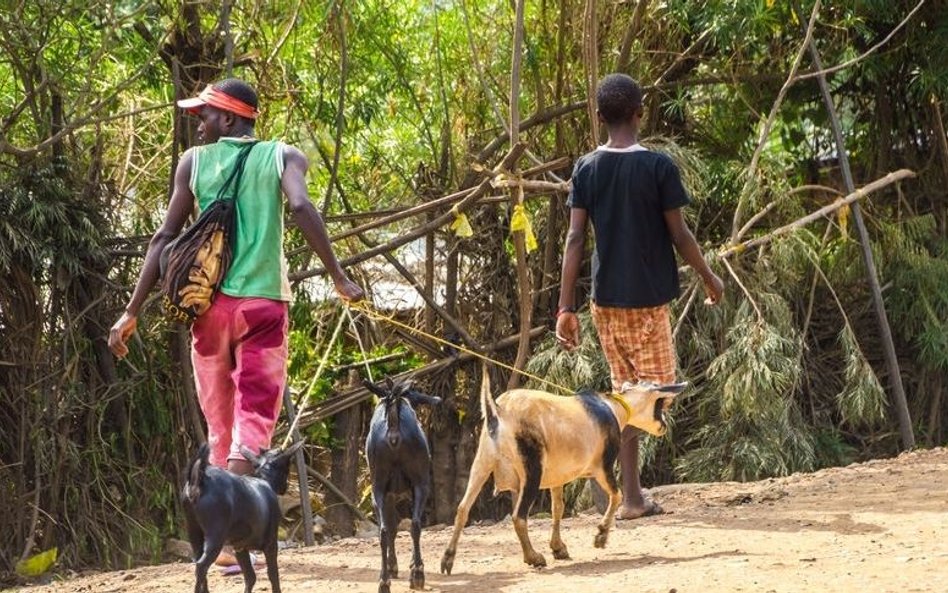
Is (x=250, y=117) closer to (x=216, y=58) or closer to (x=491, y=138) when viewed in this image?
(x=216, y=58)

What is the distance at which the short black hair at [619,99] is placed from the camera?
22.2 ft

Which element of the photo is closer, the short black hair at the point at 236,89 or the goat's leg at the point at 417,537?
the goat's leg at the point at 417,537

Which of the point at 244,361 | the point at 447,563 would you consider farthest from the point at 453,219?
the point at 244,361

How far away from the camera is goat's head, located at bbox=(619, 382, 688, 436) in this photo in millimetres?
6809

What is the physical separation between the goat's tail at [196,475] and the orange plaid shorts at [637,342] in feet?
7.96

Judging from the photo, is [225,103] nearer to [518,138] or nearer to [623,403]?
[623,403]

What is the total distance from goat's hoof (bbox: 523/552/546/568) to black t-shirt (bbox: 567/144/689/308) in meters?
1.18

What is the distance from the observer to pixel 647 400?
270 inches

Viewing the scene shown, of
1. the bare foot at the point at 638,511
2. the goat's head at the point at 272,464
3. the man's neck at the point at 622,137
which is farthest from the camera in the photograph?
the bare foot at the point at 638,511

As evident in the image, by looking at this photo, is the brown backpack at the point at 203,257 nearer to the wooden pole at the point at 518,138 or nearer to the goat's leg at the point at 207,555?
the goat's leg at the point at 207,555

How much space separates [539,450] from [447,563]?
56cm

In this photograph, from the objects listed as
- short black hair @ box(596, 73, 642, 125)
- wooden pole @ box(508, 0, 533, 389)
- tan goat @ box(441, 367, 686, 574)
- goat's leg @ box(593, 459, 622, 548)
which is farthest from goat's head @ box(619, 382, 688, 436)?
wooden pole @ box(508, 0, 533, 389)

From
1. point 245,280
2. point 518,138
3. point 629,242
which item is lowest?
point 245,280

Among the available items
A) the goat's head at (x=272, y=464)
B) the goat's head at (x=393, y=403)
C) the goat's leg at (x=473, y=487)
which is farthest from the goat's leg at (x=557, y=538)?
the goat's head at (x=272, y=464)
